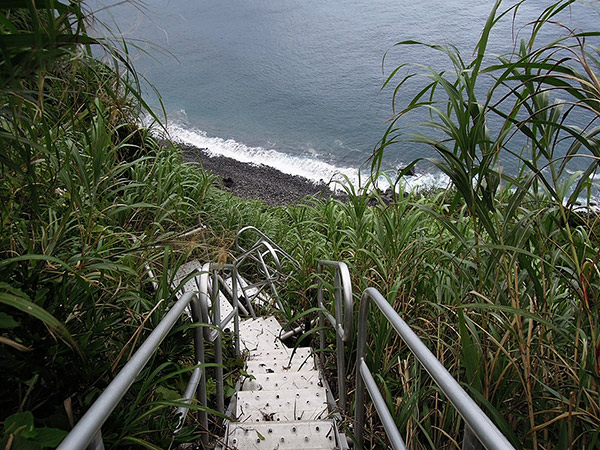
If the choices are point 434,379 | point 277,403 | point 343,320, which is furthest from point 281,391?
point 434,379

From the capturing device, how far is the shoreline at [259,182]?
14.6 metres

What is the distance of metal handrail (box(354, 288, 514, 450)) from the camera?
717 mm

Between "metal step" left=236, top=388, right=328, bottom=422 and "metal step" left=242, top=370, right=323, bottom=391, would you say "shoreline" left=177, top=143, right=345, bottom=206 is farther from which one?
"metal step" left=236, top=388, right=328, bottom=422

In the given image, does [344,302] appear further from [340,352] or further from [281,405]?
[281,405]

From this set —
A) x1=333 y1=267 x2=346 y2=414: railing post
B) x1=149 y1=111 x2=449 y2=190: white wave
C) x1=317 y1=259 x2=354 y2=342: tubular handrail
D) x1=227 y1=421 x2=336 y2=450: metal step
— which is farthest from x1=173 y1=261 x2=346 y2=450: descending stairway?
x1=149 y1=111 x2=449 y2=190: white wave

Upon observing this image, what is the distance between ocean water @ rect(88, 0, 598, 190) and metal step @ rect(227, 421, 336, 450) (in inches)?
440

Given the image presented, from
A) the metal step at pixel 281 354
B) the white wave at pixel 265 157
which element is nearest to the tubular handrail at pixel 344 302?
the metal step at pixel 281 354

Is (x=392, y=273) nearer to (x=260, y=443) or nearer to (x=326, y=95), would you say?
(x=260, y=443)

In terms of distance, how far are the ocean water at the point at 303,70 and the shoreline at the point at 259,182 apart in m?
1.20

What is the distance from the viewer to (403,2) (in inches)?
1334

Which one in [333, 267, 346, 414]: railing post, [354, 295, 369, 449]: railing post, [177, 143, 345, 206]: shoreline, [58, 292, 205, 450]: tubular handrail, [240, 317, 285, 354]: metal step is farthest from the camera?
[177, 143, 345, 206]: shoreline

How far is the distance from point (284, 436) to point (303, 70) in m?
30.0

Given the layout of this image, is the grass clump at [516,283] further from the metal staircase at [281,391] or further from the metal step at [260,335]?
the metal step at [260,335]

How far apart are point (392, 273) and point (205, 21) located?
4310 cm
